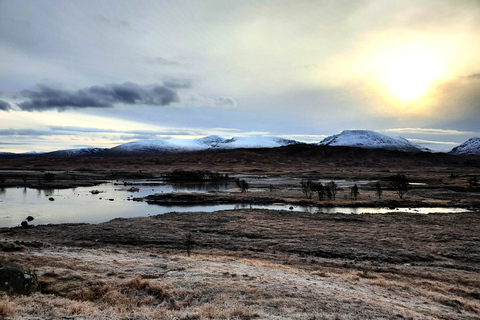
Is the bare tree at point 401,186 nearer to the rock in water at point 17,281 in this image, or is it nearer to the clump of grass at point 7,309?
the rock in water at point 17,281

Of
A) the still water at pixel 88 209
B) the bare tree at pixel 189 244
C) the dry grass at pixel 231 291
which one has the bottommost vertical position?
the still water at pixel 88 209

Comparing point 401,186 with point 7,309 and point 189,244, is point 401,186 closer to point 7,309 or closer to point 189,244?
point 189,244

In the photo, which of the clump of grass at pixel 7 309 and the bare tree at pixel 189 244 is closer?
the clump of grass at pixel 7 309

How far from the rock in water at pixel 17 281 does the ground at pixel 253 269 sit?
0.52 metres

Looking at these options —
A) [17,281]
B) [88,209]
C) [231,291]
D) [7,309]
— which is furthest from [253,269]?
[88,209]

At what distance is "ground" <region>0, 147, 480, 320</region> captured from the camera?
9984mm

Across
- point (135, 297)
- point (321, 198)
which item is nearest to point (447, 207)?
point (321, 198)

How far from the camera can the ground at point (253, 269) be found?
32.8 feet

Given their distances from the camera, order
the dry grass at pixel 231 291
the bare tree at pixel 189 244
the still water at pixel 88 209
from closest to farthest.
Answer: the dry grass at pixel 231 291, the bare tree at pixel 189 244, the still water at pixel 88 209

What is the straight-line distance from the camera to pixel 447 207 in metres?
41.8

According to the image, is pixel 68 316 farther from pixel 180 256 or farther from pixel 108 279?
pixel 180 256

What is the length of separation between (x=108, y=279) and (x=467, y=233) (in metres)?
27.0

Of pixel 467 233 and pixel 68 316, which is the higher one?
pixel 68 316

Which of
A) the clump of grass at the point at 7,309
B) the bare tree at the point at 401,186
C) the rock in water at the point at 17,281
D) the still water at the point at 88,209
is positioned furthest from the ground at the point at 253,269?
the bare tree at the point at 401,186
